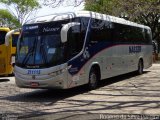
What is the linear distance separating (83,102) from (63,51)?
6.36 ft

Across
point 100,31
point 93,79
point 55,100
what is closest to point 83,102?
point 55,100

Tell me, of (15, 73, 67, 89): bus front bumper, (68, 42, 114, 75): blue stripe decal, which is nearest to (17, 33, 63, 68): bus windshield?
(15, 73, 67, 89): bus front bumper

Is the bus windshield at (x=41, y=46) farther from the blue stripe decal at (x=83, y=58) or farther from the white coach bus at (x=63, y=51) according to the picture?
the blue stripe decal at (x=83, y=58)

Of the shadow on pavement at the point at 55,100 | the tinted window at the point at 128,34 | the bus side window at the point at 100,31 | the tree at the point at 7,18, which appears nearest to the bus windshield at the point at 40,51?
the shadow on pavement at the point at 55,100

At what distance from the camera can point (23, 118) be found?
31.7 feet

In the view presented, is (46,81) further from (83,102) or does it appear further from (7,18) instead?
(7,18)

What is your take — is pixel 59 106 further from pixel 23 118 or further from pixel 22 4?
pixel 22 4

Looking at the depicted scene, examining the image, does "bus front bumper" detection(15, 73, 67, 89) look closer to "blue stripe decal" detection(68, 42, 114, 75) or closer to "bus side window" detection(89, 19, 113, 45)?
"blue stripe decal" detection(68, 42, 114, 75)

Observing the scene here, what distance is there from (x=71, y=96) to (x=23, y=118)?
4044 millimetres

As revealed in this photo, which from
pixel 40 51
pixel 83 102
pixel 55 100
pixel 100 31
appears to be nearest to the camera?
pixel 83 102

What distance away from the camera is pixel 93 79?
15.0 meters

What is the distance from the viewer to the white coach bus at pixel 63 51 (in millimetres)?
12828

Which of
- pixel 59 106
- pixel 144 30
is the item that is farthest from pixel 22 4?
pixel 59 106

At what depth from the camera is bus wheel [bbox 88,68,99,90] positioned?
14.8 m
